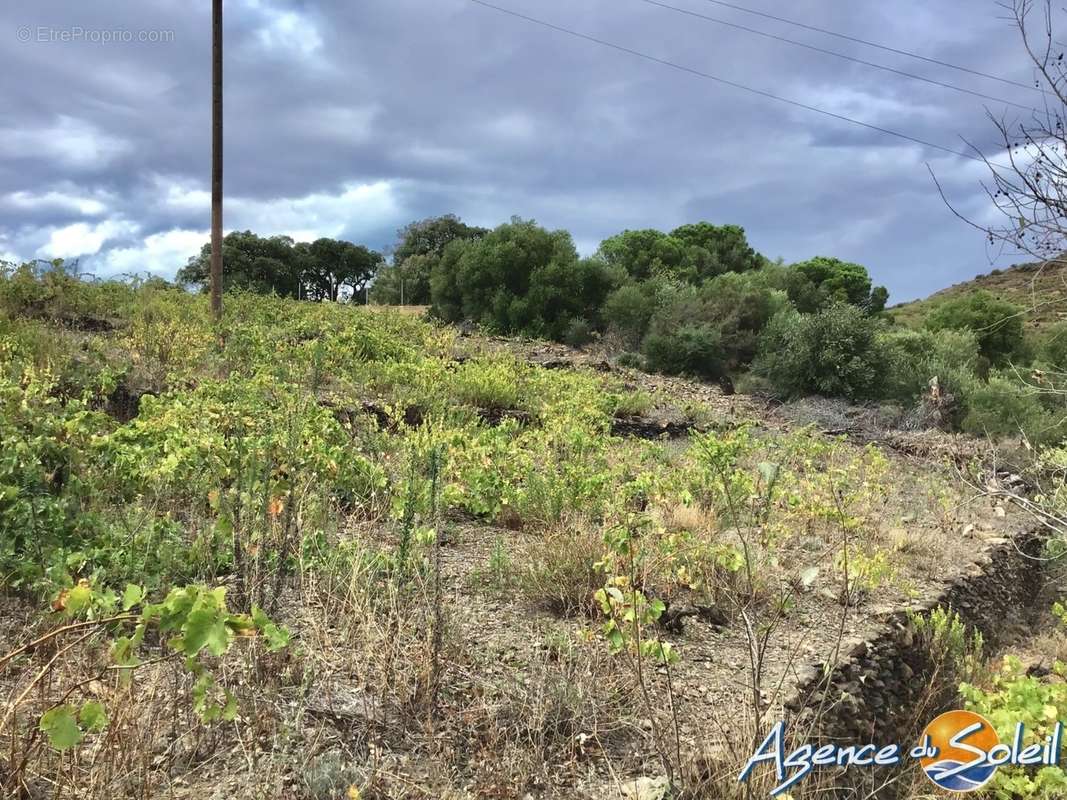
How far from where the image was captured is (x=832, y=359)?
1413cm

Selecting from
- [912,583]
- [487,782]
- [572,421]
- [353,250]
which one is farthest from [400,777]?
[353,250]

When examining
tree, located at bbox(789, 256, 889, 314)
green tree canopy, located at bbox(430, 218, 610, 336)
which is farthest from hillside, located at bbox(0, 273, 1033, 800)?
tree, located at bbox(789, 256, 889, 314)

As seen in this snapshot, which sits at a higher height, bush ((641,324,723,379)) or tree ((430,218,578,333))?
tree ((430,218,578,333))

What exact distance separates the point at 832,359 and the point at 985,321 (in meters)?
14.1

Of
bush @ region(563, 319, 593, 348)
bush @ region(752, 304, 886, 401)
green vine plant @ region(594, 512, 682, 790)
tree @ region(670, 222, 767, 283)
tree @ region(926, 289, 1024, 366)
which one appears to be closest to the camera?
green vine plant @ region(594, 512, 682, 790)

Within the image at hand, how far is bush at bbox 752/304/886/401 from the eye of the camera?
14156mm

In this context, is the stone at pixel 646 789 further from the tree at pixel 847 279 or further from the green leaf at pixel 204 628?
the tree at pixel 847 279

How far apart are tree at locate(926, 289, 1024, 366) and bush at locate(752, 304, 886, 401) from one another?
29.2 ft

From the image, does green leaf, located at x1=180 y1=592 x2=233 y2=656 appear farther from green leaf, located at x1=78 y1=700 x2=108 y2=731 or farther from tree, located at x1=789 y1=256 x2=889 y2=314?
tree, located at x1=789 y1=256 x2=889 y2=314

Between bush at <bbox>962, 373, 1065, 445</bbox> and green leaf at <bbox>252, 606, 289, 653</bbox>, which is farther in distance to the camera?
bush at <bbox>962, 373, 1065, 445</bbox>

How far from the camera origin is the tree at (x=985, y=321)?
854 inches

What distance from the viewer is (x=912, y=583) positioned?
4.77 m

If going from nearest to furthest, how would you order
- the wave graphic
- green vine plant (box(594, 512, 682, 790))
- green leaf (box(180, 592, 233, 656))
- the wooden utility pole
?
1. green leaf (box(180, 592, 233, 656))
2. green vine plant (box(594, 512, 682, 790))
3. the wave graphic
4. the wooden utility pole

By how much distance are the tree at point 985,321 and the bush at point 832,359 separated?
8.89 meters
